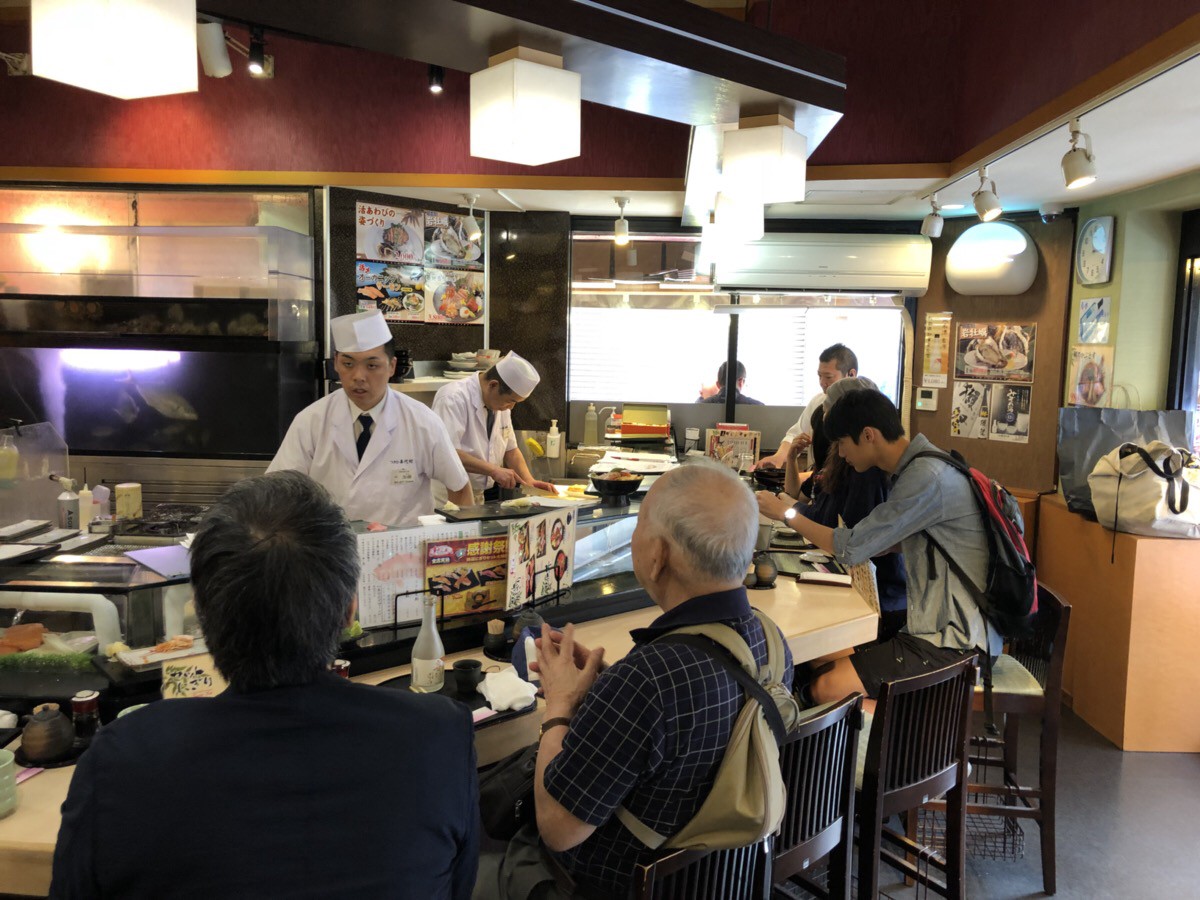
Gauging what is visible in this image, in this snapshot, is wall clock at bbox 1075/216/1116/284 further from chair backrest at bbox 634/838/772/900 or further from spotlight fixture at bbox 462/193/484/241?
chair backrest at bbox 634/838/772/900

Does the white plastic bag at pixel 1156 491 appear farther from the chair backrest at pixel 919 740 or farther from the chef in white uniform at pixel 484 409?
the chef in white uniform at pixel 484 409

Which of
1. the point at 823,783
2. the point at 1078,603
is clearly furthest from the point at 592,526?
the point at 1078,603

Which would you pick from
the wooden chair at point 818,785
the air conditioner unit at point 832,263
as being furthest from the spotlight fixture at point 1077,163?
the air conditioner unit at point 832,263

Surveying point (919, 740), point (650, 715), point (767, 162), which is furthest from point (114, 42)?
point (919, 740)

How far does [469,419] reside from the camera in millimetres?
4582

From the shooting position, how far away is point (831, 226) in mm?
5926

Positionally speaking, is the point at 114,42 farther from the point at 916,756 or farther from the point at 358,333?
the point at 916,756

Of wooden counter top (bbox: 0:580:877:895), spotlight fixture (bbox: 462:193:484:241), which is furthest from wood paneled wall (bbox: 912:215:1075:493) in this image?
spotlight fixture (bbox: 462:193:484:241)

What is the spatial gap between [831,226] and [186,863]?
5720 mm

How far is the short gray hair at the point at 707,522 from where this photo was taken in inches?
63.0

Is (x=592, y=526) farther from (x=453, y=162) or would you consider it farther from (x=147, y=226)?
(x=147, y=226)

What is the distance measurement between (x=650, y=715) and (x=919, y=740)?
1130 millimetres

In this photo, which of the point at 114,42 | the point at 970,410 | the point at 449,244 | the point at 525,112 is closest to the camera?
the point at 114,42

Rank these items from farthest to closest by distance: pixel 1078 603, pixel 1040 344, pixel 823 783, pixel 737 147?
pixel 1040 344, pixel 1078 603, pixel 737 147, pixel 823 783
